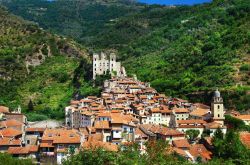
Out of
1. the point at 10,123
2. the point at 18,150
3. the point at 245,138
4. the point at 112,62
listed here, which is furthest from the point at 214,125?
the point at 112,62

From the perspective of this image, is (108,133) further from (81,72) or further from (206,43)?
(206,43)

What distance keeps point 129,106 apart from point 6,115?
16.0 metres

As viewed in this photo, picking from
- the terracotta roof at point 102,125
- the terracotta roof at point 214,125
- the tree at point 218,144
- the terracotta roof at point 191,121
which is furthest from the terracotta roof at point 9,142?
the terracotta roof at point 214,125

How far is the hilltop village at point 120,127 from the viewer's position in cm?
4525

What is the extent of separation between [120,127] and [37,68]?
6493cm

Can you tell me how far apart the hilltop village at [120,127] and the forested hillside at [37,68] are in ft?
40.0

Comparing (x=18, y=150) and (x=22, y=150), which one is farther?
(x=18, y=150)

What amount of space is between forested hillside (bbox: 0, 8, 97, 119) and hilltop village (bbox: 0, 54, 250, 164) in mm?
12184

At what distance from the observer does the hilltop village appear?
45250 millimetres

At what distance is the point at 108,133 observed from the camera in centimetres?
4994

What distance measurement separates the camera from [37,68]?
112562mm

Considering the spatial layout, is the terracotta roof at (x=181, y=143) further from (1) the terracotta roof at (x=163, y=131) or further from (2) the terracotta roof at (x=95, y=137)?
(2) the terracotta roof at (x=95, y=137)

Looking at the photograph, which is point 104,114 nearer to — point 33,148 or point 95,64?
point 33,148

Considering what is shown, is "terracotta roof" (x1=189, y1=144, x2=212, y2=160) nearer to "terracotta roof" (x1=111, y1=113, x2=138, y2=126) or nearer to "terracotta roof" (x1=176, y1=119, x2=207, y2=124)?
"terracotta roof" (x1=111, y1=113, x2=138, y2=126)
